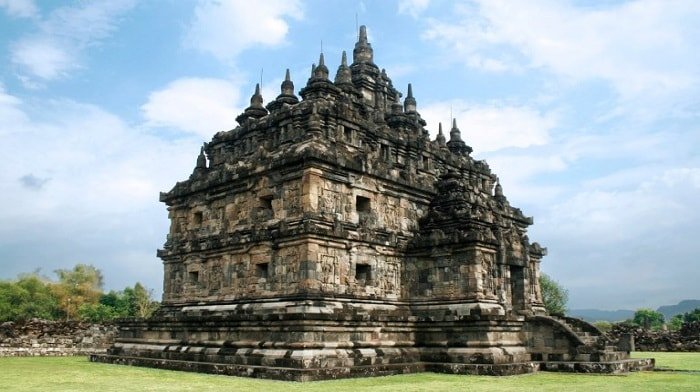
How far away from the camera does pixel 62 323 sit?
32000 mm

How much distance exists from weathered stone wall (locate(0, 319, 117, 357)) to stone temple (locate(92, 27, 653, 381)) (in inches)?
316

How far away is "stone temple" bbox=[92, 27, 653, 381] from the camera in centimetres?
1881

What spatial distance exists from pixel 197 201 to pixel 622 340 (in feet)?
67.8

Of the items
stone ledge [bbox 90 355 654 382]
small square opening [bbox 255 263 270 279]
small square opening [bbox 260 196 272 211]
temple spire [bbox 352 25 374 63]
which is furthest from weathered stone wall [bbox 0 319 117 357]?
temple spire [bbox 352 25 374 63]

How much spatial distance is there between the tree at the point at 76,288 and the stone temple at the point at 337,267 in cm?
4476

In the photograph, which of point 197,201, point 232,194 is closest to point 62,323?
point 197,201

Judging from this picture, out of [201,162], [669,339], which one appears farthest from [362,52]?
[669,339]

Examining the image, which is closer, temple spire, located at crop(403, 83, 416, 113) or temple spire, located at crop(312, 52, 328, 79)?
temple spire, located at crop(312, 52, 328, 79)

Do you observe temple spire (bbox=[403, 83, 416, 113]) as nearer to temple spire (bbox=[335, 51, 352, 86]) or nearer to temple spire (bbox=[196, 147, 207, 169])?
temple spire (bbox=[335, 51, 352, 86])

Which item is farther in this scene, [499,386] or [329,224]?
[329,224]

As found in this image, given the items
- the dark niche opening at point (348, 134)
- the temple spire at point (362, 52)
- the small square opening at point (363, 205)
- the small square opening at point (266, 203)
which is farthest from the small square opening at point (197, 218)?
the temple spire at point (362, 52)

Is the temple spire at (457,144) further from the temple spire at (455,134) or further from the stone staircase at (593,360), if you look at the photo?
the stone staircase at (593,360)

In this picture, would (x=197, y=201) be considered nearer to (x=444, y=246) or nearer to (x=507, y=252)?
Answer: (x=444, y=246)

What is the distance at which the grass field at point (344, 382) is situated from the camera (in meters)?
14.2
